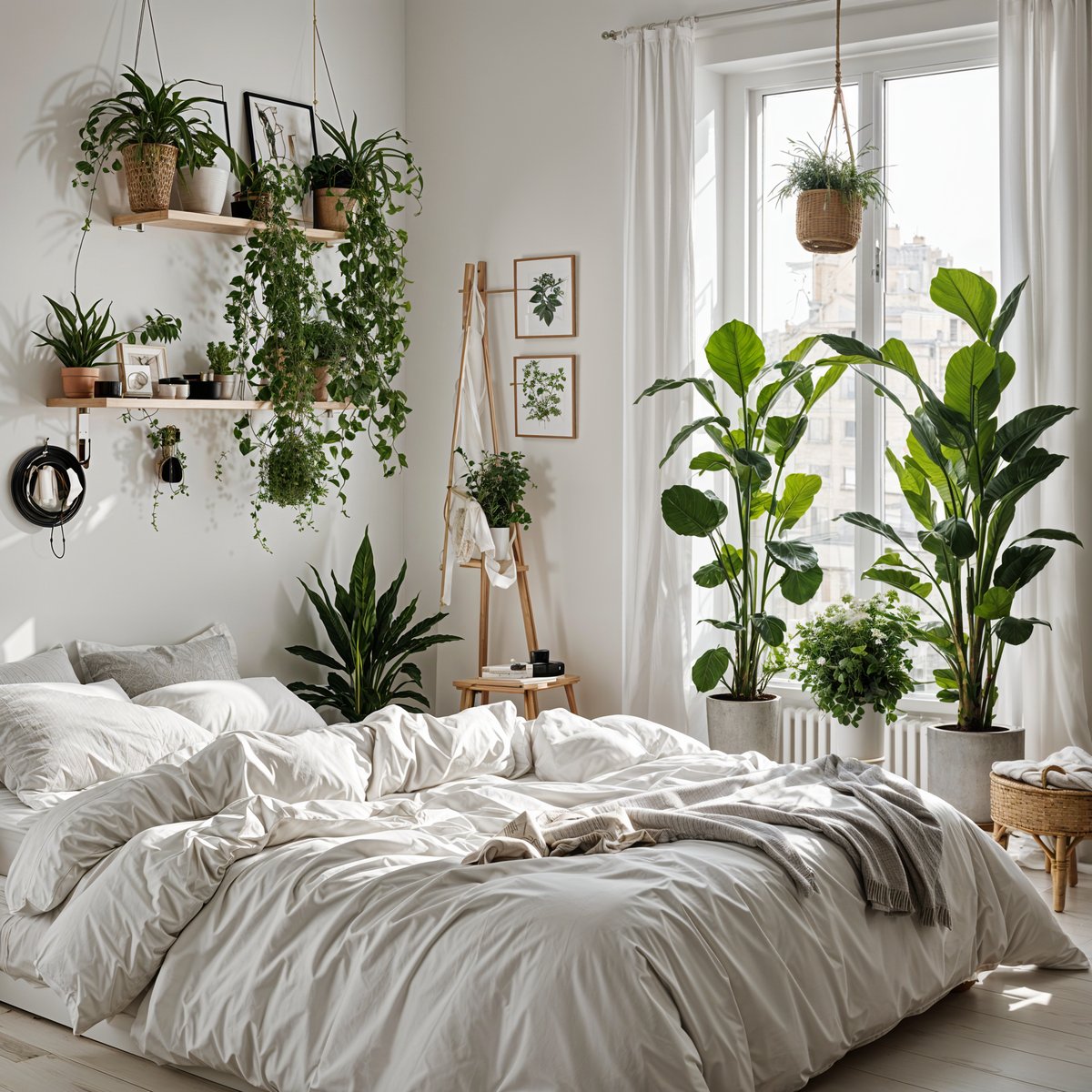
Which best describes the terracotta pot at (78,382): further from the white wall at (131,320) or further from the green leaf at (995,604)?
Result: the green leaf at (995,604)

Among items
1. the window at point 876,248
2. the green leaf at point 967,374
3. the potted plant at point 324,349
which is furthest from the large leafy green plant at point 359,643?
the green leaf at point 967,374

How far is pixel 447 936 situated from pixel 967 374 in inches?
105

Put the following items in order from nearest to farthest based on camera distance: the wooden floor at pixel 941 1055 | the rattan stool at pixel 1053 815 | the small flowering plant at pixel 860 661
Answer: the wooden floor at pixel 941 1055
the rattan stool at pixel 1053 815
the small flowering plant at pixel 860 661

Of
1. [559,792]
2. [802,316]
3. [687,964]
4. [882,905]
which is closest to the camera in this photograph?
[687,964]

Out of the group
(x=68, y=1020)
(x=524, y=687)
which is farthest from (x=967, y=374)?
(x=68, y=1020)

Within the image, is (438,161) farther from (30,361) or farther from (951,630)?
(951,630)

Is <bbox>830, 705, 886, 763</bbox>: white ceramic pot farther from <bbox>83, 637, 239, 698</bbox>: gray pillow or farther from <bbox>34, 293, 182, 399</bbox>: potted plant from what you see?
<bbox>34, 293, 182, 399</bbox>: potted plant

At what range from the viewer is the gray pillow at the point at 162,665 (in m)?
Answer: 4.52

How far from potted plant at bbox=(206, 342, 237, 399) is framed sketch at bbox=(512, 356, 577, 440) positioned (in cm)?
129

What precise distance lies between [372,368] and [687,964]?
313 centimetres

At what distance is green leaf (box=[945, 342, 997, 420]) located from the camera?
14.5ft

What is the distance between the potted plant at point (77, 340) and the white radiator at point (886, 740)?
9.22ft

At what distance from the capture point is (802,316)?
213 inches

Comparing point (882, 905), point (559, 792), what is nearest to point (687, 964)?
point (882, 905)
